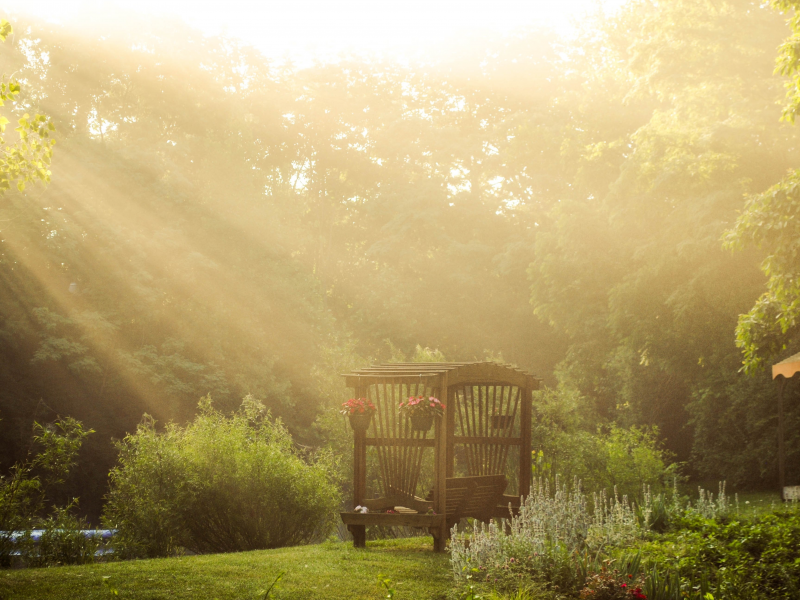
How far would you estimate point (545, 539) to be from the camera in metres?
5.96

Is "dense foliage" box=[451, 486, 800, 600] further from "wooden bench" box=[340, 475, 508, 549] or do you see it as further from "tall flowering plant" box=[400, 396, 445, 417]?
"tall flowering plant" box=[400, 396, 445, 417]

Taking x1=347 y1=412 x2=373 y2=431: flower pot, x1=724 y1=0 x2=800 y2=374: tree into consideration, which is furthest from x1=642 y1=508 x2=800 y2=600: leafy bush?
x1=347 y1=412 x2=373 y2=431: flower pot

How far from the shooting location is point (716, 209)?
14.8 metres

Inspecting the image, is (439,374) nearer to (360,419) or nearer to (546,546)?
(360,419)

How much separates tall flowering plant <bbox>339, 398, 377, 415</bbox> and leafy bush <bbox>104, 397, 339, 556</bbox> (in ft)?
4.58

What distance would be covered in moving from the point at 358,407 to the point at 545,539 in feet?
9.55

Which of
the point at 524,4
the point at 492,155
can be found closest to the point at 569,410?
the point at 492,155

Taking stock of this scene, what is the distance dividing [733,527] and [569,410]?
283 inches

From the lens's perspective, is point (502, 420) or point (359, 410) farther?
point (502, 420)

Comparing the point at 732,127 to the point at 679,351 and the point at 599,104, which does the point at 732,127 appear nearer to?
the point at 679,351

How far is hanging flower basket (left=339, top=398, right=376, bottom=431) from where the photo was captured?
8.23 m

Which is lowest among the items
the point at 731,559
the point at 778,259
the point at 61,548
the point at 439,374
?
the point at 61,548

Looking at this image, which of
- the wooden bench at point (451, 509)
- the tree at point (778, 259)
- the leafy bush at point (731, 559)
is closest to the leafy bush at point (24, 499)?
the wooden bench at point (451, 509)

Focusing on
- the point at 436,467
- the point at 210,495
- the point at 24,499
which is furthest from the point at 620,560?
the point at 24,499
